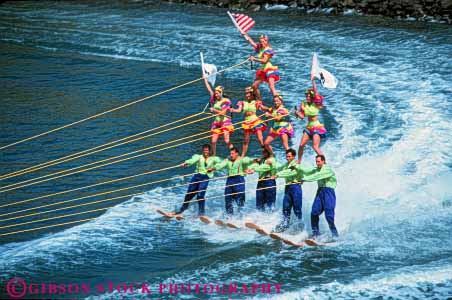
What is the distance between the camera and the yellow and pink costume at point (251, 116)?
1762 centimetres

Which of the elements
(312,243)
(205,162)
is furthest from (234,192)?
(312,243)

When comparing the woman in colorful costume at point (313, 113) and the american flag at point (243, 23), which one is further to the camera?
the american flag at point (243, 23)

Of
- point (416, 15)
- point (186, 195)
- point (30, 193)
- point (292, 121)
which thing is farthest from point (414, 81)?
point (30, 193)

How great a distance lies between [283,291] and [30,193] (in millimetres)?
7085

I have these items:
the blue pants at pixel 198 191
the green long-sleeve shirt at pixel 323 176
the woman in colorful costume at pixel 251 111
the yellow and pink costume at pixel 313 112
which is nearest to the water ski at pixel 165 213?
the blue pants at pixel 198 191

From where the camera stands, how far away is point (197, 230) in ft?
53.4

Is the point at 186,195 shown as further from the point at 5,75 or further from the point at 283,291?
the point at 5,75

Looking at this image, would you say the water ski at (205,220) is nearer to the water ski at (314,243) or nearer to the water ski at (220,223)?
the water ski at (220,223)

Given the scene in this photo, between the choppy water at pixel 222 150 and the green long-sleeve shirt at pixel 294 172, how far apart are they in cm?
111

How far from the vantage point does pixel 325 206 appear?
15.1 metres

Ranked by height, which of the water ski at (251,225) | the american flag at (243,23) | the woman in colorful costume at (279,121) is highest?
the american flag at (243,23)

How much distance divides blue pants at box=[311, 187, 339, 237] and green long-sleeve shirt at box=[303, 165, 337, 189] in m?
0.09

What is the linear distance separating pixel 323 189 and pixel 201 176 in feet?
8.59

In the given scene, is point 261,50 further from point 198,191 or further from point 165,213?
point 165,213
